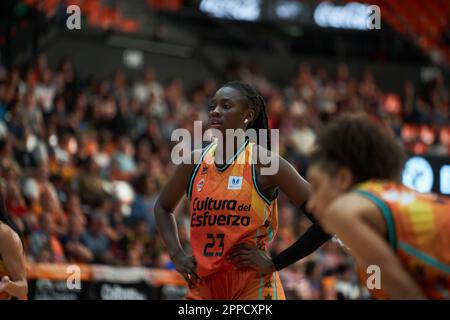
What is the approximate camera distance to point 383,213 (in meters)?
3.30

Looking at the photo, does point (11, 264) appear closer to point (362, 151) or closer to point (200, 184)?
point (200, 184)

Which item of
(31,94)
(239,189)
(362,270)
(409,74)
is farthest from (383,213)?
(409,74)

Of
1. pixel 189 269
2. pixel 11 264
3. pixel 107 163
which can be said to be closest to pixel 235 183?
pixel 189 269

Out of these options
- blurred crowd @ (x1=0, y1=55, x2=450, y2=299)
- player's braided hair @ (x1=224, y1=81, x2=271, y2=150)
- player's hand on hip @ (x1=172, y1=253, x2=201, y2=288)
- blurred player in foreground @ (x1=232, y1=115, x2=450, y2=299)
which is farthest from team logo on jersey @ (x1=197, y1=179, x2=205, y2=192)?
blurred crowd @ (x1=0, y1=55, x2=450, y2=299)

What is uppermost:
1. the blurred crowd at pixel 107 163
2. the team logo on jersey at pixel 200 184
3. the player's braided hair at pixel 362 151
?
the player's braided hair at pixel 362 151

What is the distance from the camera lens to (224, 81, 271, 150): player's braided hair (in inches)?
213

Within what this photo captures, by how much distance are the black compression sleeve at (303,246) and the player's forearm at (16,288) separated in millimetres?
1471

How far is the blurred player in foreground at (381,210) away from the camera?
323 cm

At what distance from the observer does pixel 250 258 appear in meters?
4.97

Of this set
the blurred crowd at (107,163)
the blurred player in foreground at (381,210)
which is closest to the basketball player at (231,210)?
the blurred player in foreground at (381,210)

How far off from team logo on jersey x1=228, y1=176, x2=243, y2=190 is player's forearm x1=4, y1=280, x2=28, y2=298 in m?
1.34

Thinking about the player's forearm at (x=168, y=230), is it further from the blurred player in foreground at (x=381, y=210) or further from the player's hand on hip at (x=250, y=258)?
the blurred player in foreground at (x=381, y=210)
